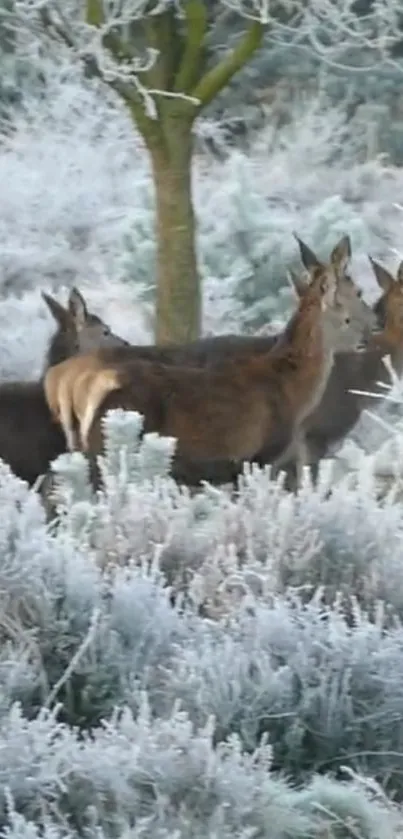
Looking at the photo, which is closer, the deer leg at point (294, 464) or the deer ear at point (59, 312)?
the deer leg at point (294, 464)

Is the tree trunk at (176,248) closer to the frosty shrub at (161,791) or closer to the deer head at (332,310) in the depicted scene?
the deer head at (332,310)

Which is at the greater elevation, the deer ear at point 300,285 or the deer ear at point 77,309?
the deer ear at point 300,285

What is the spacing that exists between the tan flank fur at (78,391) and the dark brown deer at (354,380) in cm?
95

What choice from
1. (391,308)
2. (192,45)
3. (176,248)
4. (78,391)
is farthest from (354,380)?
(192,45)

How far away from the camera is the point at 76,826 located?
338cm

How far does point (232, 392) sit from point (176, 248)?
2.61 meters

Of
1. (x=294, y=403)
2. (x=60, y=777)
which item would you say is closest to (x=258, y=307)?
(x=294, y=403)

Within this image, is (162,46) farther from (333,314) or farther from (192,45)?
(333,314)

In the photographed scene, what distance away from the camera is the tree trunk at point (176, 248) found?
7.86 meters

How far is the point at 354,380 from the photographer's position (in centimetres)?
654

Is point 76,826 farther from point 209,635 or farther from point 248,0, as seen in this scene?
point 248,0

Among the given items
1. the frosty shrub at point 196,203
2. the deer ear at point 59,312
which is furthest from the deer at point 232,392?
the frosty shrub at point 196,203

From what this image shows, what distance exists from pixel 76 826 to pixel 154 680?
0.60m

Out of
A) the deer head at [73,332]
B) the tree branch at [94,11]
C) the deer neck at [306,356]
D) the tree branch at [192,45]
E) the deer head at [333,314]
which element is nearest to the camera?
the deer neck at [306,356]
